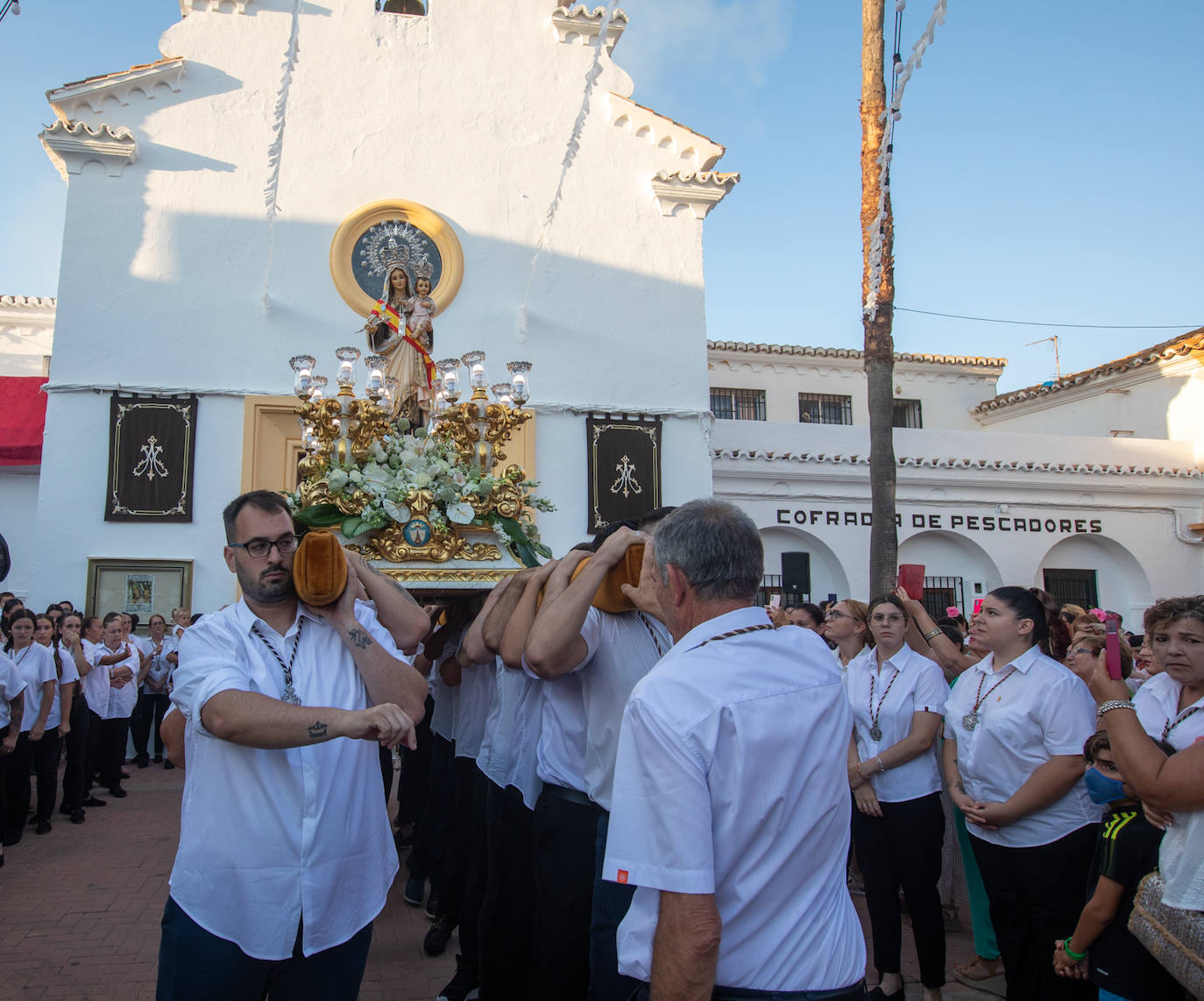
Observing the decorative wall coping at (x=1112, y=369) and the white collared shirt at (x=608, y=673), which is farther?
the decorative wall coping at (x=1112, y=369)

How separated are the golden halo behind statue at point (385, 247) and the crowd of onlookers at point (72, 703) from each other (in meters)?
4.79

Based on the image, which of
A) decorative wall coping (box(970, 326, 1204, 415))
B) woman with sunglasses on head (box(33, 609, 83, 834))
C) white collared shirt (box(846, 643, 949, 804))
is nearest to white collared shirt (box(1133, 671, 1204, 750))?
white collared shirt (box(846, 643, 949, 804))

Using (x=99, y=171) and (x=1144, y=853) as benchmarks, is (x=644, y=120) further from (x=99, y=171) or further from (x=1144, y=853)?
(x=1144, y=853)

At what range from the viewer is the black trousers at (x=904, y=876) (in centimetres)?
430

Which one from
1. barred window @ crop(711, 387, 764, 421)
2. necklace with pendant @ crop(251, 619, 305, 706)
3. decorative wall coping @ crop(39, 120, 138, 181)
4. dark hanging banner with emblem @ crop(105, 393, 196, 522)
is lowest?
necklace with pendant @ crop(251, 619, 305, 706)

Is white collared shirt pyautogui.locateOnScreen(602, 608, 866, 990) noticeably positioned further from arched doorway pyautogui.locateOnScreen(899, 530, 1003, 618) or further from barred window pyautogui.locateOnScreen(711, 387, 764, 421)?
barred window pyautogui.locateOnScreen(711, 387, 764, 421)

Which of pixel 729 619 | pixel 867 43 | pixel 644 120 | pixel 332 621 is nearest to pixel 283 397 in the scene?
pixel 644 120

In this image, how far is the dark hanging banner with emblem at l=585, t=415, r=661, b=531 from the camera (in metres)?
12.8

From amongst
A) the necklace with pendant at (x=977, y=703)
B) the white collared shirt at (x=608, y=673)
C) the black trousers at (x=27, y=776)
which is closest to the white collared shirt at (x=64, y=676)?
the black trousers at (x=27, y=776)

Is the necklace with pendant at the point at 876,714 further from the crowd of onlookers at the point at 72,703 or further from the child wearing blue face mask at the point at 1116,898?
the crowd of onlookers at the point at 72,703

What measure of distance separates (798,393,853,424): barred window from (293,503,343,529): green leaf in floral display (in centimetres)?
1742

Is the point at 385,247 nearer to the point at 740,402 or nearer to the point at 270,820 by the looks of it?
the point at 740,402

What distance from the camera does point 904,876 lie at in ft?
14.5

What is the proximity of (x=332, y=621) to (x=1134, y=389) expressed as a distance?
20.8 meters
